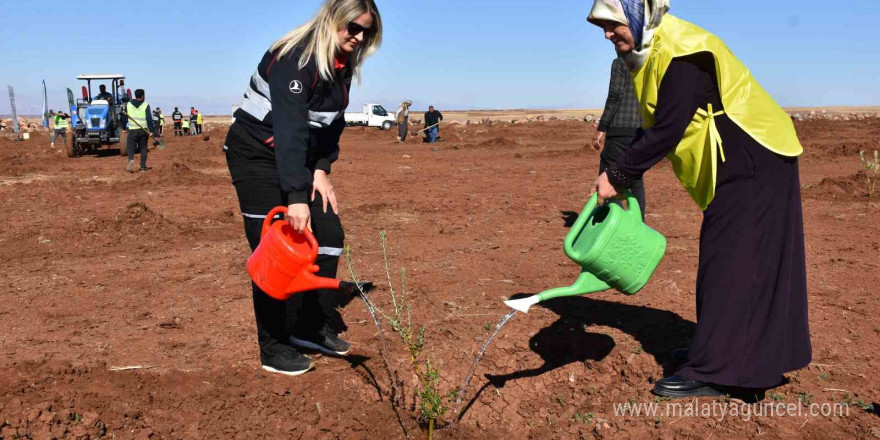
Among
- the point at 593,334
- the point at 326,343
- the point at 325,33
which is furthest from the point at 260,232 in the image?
the point at 593,334

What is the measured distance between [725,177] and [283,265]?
5.85ft

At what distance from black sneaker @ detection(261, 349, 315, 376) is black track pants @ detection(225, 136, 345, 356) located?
0.03 m

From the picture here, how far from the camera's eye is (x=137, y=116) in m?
12.7

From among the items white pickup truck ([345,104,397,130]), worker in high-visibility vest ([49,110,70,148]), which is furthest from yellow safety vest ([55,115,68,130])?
white pickup truck ([345,104,397,130])

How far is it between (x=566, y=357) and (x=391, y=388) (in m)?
0.92

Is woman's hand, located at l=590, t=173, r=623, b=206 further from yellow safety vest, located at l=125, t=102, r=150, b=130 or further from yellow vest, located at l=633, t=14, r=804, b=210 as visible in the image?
yellow safety vest, located at l=125, t=102, r=150, b=130

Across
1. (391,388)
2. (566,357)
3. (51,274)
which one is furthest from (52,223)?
(566,357)

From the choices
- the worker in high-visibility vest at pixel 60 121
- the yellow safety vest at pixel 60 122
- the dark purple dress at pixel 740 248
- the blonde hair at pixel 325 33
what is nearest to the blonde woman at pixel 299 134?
the blonde hair at pixel 325 33

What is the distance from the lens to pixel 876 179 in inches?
331

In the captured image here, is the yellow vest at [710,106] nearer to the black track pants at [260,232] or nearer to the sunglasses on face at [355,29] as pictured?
the sunglasses on face at [355,29]

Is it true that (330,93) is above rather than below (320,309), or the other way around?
above

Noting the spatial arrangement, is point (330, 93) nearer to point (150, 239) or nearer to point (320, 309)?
point (320, 309)

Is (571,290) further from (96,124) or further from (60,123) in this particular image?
(60,123)

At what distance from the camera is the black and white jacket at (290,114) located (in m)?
2.83
